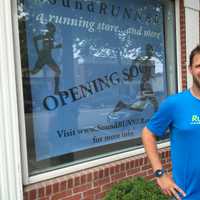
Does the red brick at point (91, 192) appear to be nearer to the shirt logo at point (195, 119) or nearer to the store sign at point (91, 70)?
the store sign at point (91, 70)

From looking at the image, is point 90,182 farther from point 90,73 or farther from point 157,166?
point 157,166

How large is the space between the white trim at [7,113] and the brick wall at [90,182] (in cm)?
24

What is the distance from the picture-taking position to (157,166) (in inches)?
87.7

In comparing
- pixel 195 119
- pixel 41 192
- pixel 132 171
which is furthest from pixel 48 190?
pixel 195 119

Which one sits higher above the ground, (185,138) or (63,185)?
(185,138)

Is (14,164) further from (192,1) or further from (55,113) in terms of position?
(192,1)

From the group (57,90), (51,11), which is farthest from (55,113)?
(51,11)

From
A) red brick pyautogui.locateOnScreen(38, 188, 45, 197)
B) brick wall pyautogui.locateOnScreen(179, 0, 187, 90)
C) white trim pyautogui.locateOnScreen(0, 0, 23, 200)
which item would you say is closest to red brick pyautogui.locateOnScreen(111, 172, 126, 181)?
red brick pyautogui.locateOnScreen(38, 188, 45, 197)

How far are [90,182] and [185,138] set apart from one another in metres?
2.05

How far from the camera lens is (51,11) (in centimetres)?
388

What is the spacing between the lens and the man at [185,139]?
2107mm

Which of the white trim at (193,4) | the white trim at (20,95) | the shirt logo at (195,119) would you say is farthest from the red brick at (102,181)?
the white trim at (193,4)

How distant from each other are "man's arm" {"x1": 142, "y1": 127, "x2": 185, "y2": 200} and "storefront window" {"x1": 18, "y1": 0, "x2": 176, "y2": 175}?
5.43 feet

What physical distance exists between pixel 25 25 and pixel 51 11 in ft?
1.24
